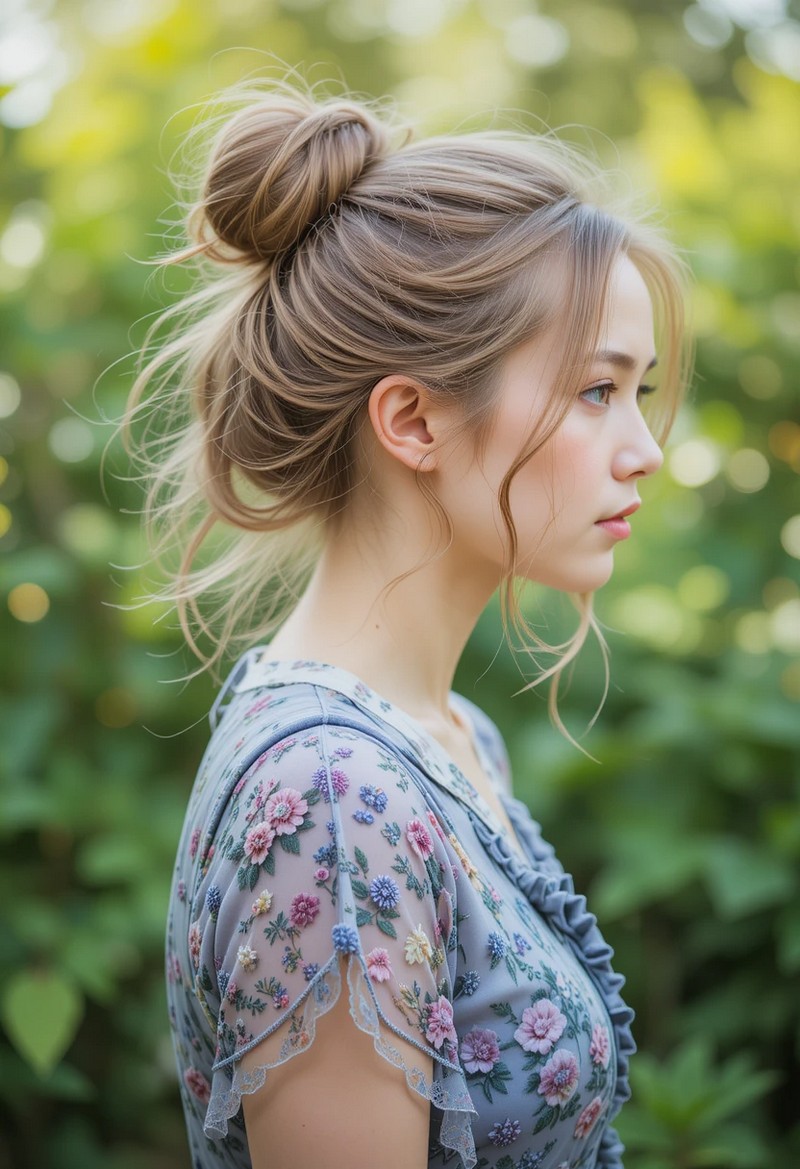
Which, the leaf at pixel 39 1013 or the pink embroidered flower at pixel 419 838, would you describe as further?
the leaf at pixel 39 1013

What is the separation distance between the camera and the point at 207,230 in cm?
152

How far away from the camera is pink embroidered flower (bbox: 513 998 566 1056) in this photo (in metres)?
1.17

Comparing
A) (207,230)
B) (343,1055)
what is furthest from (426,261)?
(343,1055)

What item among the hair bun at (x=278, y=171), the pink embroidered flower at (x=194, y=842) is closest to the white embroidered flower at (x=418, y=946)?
the pink embroidered flower at (x=194, y=842)

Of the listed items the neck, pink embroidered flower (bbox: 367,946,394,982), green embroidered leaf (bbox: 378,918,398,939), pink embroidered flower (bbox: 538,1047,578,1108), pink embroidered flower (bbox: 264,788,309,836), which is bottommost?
pink embroidered flower (bbox: 538,1047,578,1108)

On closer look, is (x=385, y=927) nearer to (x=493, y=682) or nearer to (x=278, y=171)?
(x=278, y=171)

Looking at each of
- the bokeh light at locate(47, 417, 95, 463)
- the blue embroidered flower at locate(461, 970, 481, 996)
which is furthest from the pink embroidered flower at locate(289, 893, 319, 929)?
the bokeh light at locate(47, 417, 95, 463)

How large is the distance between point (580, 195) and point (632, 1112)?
63.3 inches

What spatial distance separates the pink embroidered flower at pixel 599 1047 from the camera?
49.5 inches

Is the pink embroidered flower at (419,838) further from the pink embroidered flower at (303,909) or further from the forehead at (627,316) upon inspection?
the forehead at (627,316)

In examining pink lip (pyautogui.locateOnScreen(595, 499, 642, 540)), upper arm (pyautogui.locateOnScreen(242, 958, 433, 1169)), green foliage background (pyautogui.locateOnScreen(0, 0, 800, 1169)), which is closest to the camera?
upper arm (pyautogui.locateOnScreen(242, 958, 433, 1169))

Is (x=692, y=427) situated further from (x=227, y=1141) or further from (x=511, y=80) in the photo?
(x=511, y=80)

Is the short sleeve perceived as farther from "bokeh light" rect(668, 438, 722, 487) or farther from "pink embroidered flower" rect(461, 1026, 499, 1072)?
"bokeh light" rect(668, 438, 722, 487)

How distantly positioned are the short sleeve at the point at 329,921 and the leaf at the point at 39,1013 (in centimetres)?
135
